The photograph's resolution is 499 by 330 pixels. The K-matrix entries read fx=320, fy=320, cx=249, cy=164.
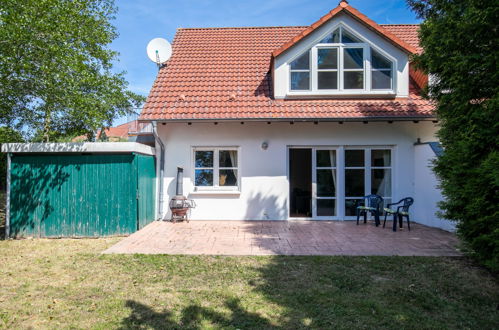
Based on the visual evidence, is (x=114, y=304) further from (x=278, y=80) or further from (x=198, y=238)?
(x=278, y=80)

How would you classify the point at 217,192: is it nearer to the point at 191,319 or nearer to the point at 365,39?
the point at 191,319

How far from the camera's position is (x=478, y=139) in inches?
216

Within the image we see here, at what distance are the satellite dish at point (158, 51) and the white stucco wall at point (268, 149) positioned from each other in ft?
10.4

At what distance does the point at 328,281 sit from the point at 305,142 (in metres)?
6.41

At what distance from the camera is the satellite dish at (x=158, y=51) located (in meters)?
12.3

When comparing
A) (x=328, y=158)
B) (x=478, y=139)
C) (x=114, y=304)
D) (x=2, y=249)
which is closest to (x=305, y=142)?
(x=328, y=158)

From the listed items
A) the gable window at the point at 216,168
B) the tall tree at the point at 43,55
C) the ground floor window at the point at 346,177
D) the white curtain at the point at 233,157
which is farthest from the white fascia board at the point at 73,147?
the ground floor window at the point at 346,177

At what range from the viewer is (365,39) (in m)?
11.2

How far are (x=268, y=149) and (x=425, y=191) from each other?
527cm

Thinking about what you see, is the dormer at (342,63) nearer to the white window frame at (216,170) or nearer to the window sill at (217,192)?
the white window frame at (216,170)

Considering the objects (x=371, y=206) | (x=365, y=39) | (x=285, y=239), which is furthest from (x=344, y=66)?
(x=285, y=239)

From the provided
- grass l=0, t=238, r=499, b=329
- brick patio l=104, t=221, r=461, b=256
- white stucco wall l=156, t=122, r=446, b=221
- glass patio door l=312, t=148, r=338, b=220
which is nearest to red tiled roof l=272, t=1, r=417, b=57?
white stucco wall l=156, t=122, r=446, b=221

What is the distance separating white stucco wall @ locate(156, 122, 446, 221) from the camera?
1104 cm

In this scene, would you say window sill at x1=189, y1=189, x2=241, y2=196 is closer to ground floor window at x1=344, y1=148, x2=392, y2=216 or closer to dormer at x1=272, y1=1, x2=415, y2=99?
dormer at x1=272, y1=1, x2=415, y2=99
